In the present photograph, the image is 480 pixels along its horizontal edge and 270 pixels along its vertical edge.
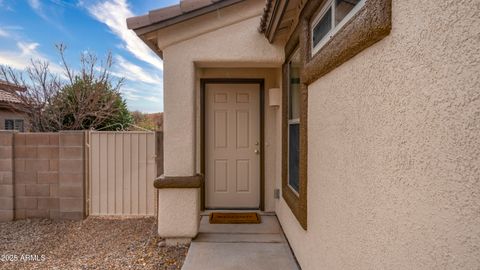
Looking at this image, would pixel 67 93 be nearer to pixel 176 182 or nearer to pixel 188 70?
pixel 188 70

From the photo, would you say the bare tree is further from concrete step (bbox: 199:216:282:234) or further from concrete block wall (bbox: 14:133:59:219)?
concrete step (bbox: 199:216:282:234)

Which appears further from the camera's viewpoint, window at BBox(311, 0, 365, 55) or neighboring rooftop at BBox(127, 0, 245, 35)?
neighboring rooftop at BBox(127, 0, 245, 35)

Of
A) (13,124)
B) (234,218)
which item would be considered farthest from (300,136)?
(13,124)

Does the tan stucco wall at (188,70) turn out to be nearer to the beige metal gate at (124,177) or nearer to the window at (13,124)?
the beige metal gate at (124,177)

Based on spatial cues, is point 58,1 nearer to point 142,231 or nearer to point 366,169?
point 142,231

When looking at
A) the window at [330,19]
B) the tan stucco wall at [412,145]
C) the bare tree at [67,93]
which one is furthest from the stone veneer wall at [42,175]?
the tan stucco wall at [412,145]

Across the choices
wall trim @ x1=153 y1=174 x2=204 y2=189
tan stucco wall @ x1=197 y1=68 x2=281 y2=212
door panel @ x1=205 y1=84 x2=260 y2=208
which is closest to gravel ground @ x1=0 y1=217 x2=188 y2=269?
wall trim @ x1=153 y1=174 x2=204 y2=189

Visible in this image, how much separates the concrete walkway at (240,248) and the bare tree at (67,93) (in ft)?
17.6

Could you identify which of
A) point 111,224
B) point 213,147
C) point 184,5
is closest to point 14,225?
point 111,224

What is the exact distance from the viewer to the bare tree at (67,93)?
7328 mm

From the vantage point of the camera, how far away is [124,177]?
504 cm

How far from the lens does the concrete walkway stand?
323 cm

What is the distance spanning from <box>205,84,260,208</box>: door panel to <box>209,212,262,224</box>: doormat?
0.32 meters

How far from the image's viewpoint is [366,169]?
1.49 m
